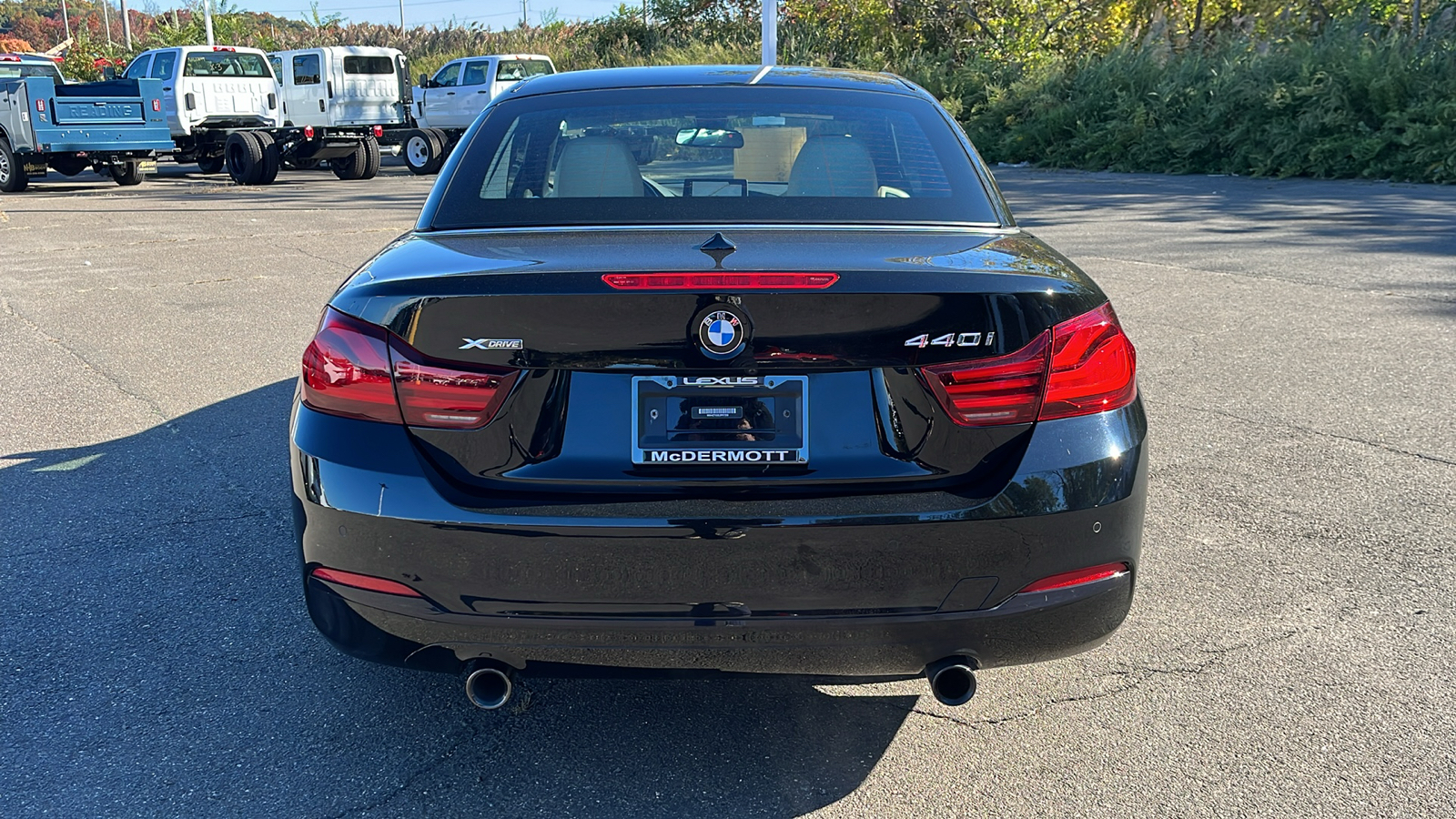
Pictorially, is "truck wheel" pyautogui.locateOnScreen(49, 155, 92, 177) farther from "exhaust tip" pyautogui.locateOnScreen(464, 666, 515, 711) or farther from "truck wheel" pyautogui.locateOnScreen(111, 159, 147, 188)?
"exhaust tip" pyautogui.locateOnScreen(464, 666, 515, 711)

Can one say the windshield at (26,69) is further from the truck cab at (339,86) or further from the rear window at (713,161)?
the rear window at (713,161)

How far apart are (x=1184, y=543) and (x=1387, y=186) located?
46.2 ft

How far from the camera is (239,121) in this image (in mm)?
22203

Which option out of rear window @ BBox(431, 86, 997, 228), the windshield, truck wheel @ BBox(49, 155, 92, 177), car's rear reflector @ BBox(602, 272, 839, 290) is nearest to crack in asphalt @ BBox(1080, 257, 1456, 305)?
rear window @ BBox(431, 86, 997, 228)

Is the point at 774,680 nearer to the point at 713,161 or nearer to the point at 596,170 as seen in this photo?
the point at 596,170

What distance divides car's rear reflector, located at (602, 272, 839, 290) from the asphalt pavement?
0.85 metres

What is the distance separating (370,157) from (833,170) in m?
20.3

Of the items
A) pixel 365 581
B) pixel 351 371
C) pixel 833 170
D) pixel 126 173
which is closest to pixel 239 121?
pixel 126 173

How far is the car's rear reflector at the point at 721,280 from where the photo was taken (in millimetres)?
2326

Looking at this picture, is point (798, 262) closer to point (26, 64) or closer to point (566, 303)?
point (566, 303)

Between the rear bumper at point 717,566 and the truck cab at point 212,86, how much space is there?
21716 millimetres

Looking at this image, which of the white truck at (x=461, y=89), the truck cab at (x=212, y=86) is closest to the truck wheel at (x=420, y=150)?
the white truck at (x=461, y=89)

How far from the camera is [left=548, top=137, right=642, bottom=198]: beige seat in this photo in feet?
10.8

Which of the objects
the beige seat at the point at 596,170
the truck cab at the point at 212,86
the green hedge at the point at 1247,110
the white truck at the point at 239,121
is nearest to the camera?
the beige seat at the point at 596,170
